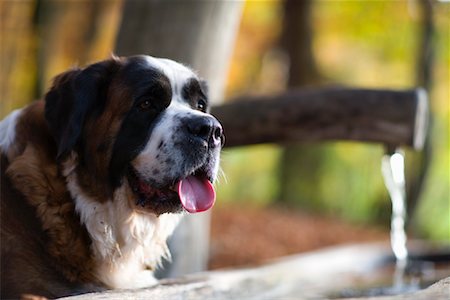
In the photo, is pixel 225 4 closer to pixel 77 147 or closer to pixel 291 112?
pixel 291 112

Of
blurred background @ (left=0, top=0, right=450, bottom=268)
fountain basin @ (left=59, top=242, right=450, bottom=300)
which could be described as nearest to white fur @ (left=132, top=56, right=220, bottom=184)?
fountain basin @ (left=59, top=242, right=450, bottom=300)

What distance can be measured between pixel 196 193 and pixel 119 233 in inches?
20.8

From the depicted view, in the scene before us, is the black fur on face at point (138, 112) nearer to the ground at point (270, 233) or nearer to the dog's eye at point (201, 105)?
the dog's eye at point (201, 105)

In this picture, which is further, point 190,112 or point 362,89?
point 362,89

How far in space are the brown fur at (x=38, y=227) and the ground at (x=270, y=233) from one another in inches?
171

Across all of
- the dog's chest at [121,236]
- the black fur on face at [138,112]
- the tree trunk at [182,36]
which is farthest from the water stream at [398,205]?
the black fur on face at [138,112]

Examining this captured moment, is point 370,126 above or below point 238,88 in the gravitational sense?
above

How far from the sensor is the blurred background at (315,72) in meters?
12.8

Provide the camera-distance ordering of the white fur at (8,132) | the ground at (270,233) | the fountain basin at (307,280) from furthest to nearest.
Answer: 1. the ground at (270,233)
2. the white fur at (8,132)
3. the fountain basin at (307,280)

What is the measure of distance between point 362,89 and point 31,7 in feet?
30.3

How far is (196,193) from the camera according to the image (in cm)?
427

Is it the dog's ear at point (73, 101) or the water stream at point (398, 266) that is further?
the water stream at point (398, 266)

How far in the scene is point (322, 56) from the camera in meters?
17.0

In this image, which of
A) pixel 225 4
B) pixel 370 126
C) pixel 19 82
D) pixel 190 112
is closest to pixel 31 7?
pixel 19 82
